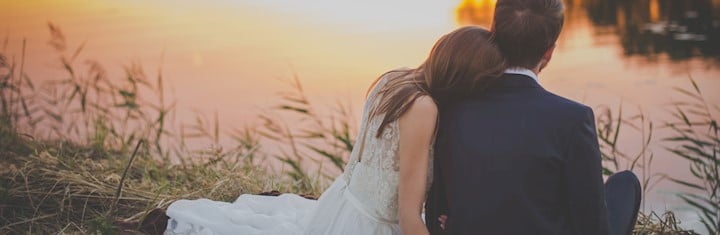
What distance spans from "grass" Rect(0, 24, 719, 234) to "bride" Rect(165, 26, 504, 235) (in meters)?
0.66

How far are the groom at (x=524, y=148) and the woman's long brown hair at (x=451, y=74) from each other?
37 millimetres

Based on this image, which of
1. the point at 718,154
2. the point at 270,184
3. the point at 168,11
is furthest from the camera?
the point at 168,11

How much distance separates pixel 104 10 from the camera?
11406 mm

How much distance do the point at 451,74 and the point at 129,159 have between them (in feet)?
9.30

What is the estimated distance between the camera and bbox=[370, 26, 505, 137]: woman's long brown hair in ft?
8.52

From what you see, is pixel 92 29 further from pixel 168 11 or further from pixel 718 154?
pixel 718 154

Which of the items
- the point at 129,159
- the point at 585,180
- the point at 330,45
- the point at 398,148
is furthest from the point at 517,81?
the point at 330,45

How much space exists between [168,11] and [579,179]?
9.41 m

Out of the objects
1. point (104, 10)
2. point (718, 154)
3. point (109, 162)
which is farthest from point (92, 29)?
point (718, 154)

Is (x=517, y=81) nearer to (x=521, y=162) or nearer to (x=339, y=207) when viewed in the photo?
(x=521, y=162)

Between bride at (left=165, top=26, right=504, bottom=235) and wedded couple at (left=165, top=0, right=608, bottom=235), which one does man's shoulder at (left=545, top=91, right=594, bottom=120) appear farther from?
bride at (left=165, top=26, right=504, bottom=235)

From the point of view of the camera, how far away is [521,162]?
254cm

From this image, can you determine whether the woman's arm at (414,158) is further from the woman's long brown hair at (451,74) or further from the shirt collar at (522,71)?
the shirt collar at (522,71)

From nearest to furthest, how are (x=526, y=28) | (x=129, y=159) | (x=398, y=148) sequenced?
(x=526, y=28) < (x=398, y=148) < (x=129, y=159)
